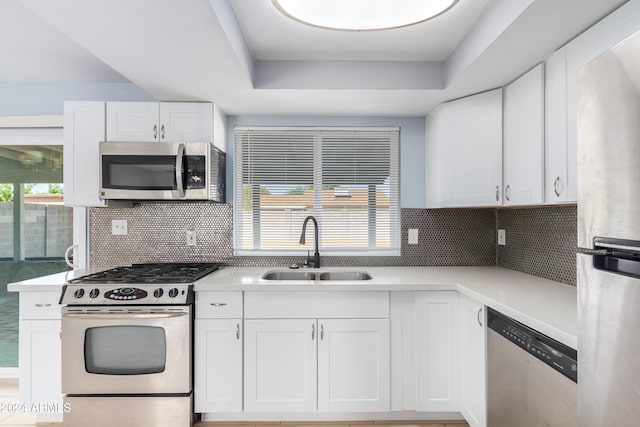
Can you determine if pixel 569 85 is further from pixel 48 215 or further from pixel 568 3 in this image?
pixel 48 215

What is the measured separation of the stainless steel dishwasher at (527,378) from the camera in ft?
4.09

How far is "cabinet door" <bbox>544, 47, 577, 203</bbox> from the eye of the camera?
5.43 feet

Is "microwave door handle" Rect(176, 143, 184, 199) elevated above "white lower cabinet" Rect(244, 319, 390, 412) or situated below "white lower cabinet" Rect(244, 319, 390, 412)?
above

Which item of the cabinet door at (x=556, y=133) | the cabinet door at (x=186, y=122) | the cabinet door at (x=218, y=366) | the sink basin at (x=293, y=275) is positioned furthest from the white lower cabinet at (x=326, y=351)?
the cabinet door at (x=186, y=122)

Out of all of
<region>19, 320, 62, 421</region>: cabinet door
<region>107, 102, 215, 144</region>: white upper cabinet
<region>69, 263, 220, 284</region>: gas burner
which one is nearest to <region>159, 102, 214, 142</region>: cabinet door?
<region>107, 102, 215, 144</region>: white upper cabinet

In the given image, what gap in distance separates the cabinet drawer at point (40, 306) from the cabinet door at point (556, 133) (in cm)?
284

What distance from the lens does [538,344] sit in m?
1.42

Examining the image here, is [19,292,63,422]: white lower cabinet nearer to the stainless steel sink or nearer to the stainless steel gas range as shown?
the stainless steel gas range

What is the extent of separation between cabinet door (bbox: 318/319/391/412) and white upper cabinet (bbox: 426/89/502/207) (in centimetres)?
101

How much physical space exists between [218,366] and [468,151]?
2097 millimetres

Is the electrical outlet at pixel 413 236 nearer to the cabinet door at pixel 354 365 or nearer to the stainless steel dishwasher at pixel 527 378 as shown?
the cabinet door at pixel 354 365

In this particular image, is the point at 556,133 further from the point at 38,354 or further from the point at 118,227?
the point at 38,354

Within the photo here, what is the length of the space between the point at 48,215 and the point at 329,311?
7.71ft

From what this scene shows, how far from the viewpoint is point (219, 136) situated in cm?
268
